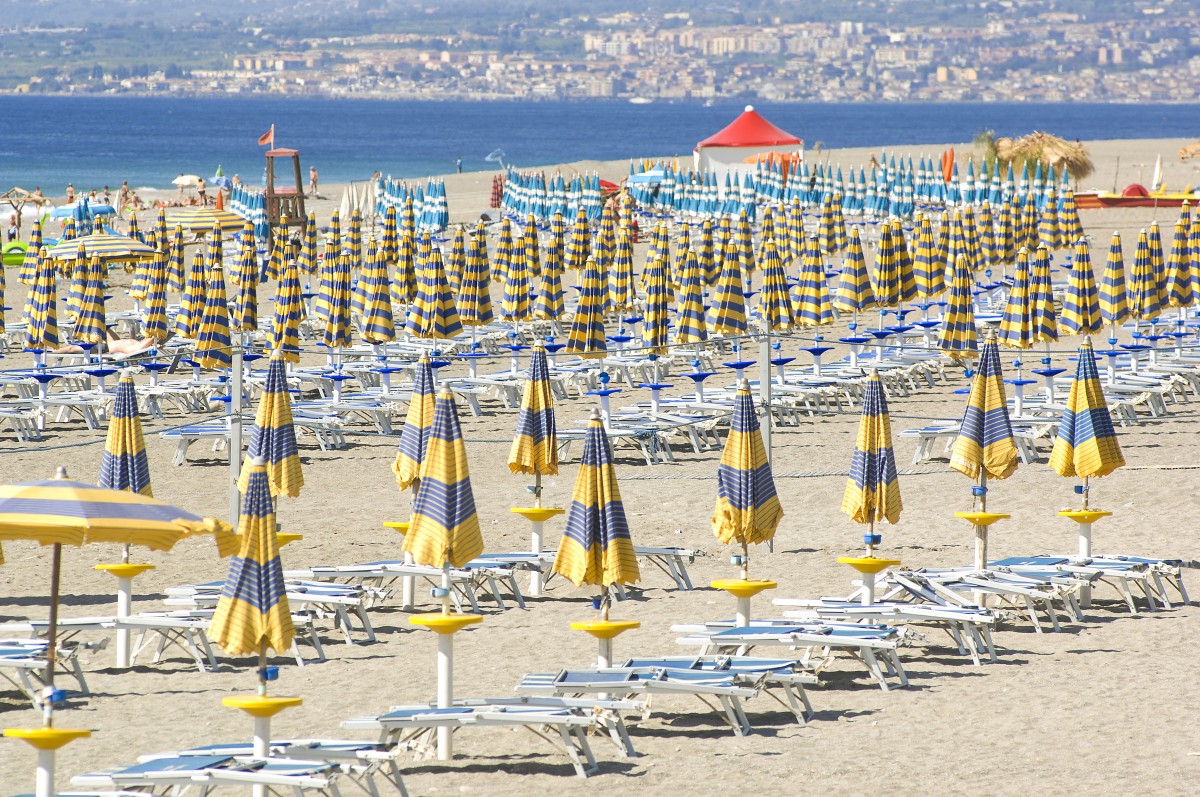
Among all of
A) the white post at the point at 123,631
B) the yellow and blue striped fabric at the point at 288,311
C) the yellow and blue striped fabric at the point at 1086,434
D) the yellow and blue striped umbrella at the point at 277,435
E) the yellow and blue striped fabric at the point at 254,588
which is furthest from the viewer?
the yellow and blue striped fabric at the point at 288,311

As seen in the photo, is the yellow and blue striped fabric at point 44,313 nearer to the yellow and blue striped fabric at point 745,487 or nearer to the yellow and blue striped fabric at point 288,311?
the yellow and blue striped fabric at point 288,311

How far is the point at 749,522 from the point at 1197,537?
4745 millimetres

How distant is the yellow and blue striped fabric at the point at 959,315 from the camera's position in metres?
18.7

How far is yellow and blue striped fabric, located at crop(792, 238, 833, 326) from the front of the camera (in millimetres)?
21141

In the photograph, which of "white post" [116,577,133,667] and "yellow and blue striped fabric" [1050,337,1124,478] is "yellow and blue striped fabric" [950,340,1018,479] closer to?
"yellow and blue striped fabric" [1050,337,1124,478]

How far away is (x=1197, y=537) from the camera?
13.2 m

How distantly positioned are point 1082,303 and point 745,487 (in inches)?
365

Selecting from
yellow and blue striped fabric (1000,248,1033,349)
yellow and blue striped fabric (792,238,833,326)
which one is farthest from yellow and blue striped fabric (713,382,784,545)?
yellow and blue striped fabric (792,238,833,326)

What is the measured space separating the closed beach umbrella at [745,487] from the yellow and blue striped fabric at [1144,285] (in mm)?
11759

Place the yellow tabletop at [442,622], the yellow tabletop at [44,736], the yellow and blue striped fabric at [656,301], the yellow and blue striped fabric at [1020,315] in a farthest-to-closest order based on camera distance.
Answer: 1. the yellow and blue striped fabric at [656,301]
2. the yellow and blue striped fabric at [1020,315]
3. the yellow tabletop at [442,622]
4. the yellow tabletop at [44,736]

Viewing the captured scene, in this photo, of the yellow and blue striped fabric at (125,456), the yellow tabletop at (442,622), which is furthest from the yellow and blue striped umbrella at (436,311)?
the yellow tabletop at (442,622)

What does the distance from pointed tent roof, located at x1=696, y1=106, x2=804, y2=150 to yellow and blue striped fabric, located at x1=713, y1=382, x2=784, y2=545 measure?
38.0 meters

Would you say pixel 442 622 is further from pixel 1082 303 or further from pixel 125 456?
pixel 1082 303

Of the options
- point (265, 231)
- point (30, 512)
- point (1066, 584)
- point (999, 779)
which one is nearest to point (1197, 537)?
point (1066, 584)
